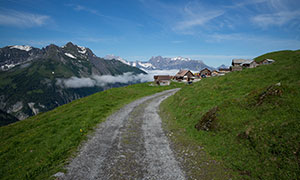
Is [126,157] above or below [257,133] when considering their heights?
below

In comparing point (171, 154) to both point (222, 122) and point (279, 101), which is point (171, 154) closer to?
point (222, 122)

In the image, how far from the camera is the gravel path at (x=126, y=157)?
1067 cm

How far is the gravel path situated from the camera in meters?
10.7

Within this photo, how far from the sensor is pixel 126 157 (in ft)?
42.7

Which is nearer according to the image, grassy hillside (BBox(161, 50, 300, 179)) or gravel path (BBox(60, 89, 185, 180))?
grassy hillside (BBox(161, 50, 300, 179))

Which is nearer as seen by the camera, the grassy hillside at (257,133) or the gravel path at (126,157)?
the grassy hillside at (257,133)

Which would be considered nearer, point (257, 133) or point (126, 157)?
point (257, 133)

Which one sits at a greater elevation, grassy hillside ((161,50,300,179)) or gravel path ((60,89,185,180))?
grassy hillside ((161,50,300,179))

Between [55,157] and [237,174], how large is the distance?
44.4 ft

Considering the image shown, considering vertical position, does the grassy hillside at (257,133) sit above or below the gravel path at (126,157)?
above

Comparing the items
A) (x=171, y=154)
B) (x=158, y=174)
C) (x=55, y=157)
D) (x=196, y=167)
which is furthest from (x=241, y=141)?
(x=55, y=157)

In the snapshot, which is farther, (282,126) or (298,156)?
(282,126)

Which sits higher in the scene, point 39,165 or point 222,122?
point 222,122

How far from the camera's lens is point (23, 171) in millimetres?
11789
